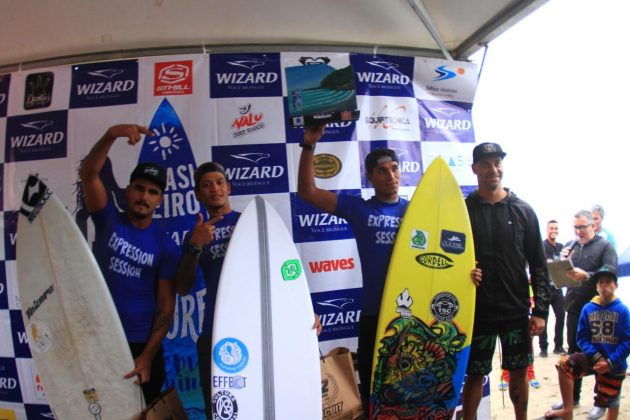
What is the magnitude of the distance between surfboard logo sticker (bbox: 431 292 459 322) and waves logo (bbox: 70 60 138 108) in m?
2.17

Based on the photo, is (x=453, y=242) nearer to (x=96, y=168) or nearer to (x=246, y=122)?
(x=246, y=122)

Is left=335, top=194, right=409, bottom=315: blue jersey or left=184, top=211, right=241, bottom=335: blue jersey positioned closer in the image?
left=184, top=211, right=241, bottom=335: blue jersey

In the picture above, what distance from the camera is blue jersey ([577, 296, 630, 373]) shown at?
2509mm

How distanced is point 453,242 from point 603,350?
1.38 meters

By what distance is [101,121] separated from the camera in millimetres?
2611

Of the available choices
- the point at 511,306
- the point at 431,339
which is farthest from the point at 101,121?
the point at 511,306

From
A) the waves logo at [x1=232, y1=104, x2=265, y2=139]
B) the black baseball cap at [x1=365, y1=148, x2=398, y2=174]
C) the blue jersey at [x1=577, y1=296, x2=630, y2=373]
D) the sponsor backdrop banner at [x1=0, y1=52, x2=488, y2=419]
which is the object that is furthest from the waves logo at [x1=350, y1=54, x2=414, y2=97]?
the blue jersey at [x1=577, y1=296, x2=630, y2=373]

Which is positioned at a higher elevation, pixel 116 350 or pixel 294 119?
pixel 294 119

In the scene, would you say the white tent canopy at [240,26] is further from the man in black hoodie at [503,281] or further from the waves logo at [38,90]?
the man in black hoodie at [503,281]

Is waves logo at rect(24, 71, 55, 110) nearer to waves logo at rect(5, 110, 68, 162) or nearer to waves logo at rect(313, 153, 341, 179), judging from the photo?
waves logo at rect(5, 110, 68, 162)

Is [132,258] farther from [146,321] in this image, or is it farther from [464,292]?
[464,292]

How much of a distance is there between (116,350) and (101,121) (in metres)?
1.50

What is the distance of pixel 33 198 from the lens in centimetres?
204

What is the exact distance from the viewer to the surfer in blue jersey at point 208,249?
5.94 ft
